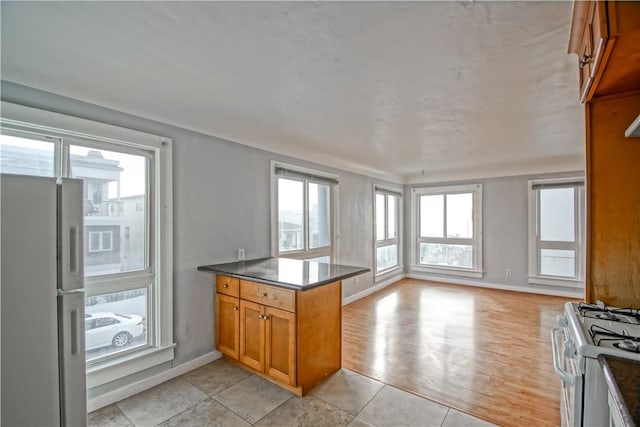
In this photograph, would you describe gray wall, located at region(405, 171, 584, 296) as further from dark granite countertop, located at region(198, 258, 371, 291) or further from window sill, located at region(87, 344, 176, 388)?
window sill, located at region(87, 344, 176, 388)

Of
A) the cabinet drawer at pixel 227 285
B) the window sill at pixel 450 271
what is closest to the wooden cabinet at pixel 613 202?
the cabinet drawer at pixel 227 285

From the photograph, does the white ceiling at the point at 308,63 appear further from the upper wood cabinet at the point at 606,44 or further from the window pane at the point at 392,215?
the window pane at the point at 392,215

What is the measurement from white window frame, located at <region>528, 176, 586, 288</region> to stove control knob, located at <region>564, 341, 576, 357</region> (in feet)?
14.4

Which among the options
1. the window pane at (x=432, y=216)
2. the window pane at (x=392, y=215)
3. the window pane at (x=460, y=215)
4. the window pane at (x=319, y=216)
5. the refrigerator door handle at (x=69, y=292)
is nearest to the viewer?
the refrigerator door handle at (x=69, y=292)

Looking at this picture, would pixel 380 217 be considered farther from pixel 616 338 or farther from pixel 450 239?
pixel 616 338

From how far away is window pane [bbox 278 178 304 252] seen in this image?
3695 millimetres

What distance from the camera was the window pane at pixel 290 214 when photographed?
145 inches

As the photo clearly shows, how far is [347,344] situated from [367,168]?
2919mm

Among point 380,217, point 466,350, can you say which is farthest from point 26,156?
point 380,217

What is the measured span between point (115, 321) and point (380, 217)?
4568mm

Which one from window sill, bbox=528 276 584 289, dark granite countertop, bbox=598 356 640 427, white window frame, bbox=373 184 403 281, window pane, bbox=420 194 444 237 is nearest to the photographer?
dark granite countertop, bbox=598 356 640 427

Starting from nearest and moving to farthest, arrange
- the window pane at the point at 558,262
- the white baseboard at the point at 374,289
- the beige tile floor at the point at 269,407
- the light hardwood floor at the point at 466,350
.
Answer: the beige tile floor at the point at 269,407
the light hardwood floor at the point at 466,350
the white baseboard at the point at 374,289
the window pane at the point at 558,262

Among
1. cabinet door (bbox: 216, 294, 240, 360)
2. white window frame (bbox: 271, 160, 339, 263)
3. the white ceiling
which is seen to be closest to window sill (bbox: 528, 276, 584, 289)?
the white ceiling

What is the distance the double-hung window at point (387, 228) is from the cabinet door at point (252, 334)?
3.37 meters
